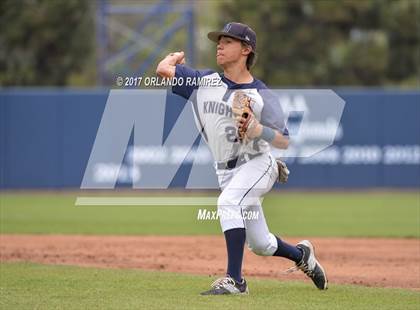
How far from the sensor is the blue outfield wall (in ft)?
65.9

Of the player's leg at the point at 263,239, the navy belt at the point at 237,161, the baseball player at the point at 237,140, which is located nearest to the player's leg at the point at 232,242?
the baseball player at the point at 237,140

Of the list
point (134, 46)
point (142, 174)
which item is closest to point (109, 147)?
point (142, 174)

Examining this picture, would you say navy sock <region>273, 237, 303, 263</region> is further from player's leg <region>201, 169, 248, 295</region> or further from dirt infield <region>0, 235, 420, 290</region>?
dirt infield <region>0, 235, 420, 290</region>

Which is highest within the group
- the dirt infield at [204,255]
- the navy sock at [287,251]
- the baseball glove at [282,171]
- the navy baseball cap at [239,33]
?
the navy baseball cap at [239,33]

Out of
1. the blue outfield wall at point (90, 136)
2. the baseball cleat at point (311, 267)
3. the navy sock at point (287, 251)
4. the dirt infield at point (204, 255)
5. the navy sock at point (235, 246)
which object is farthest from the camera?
the blue outfield wall at point (90, 136)

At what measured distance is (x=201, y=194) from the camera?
19.9 metres

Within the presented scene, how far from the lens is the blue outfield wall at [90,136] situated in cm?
2008

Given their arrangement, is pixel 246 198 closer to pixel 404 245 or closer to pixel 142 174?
Result: pixel 404 245

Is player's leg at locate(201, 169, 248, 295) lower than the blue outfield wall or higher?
higher

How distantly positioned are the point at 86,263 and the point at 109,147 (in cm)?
1039

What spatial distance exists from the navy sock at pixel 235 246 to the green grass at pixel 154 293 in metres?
0.26

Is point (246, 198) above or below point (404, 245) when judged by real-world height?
above

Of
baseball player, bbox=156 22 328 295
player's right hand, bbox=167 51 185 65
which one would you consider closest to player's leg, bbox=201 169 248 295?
baseball player, bbox=156 22 328 295

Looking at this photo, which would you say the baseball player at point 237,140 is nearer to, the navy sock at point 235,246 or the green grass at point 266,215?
the navy sock at point 235,246
